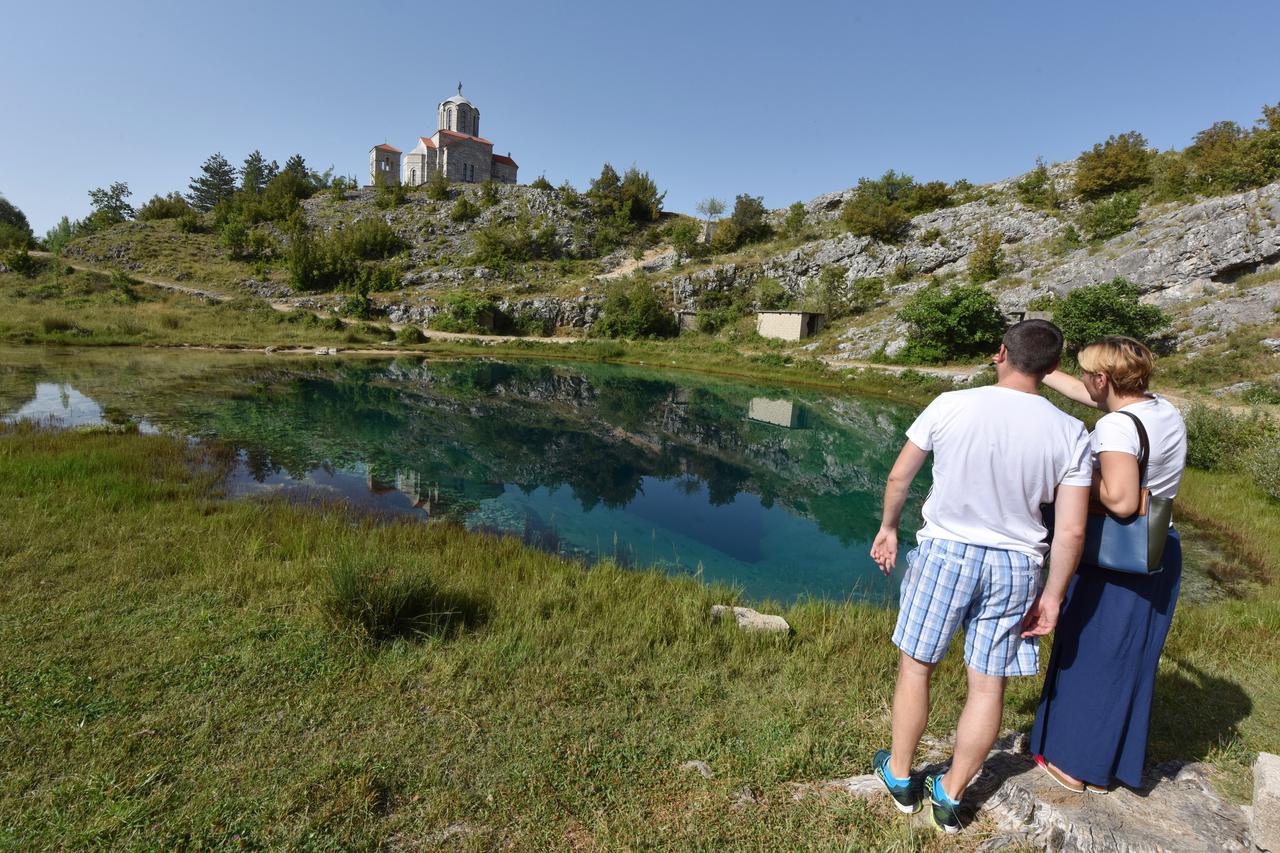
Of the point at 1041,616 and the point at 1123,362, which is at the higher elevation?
the point at 1123,362

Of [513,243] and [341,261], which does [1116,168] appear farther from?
[341,261]

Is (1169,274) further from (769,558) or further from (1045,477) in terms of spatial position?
(1045,477)

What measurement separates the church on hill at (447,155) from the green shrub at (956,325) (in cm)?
5390

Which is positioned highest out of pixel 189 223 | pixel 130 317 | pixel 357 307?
pixel 189 223

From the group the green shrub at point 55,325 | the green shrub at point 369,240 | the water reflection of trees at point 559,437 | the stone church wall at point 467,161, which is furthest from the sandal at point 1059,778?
the stone church wall at point 467,161

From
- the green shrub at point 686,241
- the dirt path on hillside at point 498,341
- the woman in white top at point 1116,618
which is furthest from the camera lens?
the green shrub at point 686,241

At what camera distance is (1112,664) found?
248cm

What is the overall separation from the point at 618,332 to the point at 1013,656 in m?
39.2

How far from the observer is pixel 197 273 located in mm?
46812

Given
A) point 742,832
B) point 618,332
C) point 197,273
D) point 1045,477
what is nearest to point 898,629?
point 1045,477

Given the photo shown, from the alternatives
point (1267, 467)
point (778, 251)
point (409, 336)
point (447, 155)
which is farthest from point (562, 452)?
point (447, 155)

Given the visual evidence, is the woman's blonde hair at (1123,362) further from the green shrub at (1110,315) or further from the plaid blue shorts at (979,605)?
the green shrub at (1110,315)

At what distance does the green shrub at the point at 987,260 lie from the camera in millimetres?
34938

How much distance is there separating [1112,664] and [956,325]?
29.9 meters
